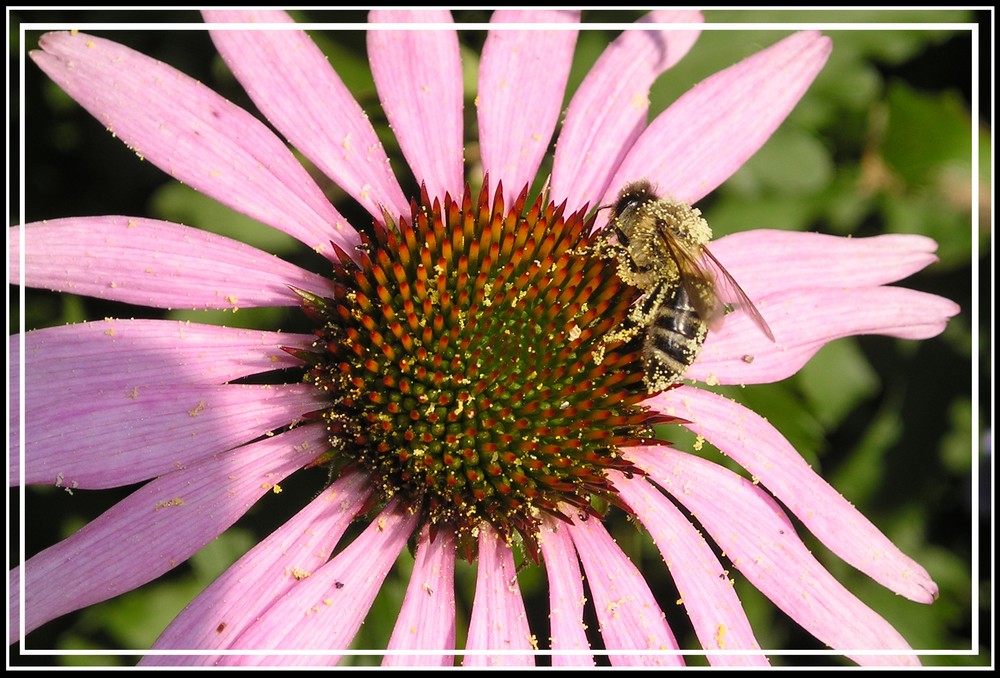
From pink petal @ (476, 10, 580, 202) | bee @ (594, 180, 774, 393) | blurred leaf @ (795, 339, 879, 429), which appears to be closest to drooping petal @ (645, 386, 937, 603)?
bee @ (594, 180, 774, 393)

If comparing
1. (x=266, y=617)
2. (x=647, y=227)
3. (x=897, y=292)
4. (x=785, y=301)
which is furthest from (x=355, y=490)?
(x=897, y=292)

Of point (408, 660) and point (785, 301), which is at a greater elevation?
point (785, 301)

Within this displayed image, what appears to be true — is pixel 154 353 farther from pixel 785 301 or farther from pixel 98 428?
pixel 785 301

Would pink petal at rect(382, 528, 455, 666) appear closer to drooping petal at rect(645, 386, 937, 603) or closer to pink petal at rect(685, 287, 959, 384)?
drooping petal at rect(645, 386, 937, 603)

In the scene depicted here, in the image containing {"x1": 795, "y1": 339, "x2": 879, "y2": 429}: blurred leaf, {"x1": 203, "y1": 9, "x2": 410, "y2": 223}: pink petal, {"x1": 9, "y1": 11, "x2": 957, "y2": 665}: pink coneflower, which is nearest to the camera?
{"x1": 9, "y1": 11, "x2": 957, "y2": 665}: pink coneflower

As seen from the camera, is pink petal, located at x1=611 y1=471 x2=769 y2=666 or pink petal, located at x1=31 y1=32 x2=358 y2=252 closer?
pink petal, located at x1=31 y1=32 x2=358 y2=252

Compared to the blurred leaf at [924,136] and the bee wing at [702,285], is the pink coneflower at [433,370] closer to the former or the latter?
the bee wing at [702,285]

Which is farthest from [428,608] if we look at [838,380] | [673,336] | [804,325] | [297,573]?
[838,380]

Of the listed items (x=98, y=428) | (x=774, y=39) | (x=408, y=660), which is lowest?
(x=408, y=660)
